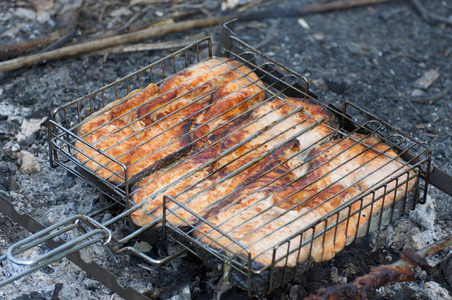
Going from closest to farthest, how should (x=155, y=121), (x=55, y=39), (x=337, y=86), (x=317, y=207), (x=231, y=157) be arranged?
1. (x=317, y=207)
2. (x=231, y=157)
3. (x=155, y=121)
4. (x=337, y=86)
5. (x=55, y=39)

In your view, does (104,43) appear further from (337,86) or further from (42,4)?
(337,86)

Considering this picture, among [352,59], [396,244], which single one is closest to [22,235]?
[396,244]

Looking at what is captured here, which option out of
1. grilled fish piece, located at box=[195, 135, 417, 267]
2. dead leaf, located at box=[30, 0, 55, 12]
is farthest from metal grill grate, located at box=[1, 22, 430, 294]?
dead leaf, located at box=[30, 0, 55, 12]

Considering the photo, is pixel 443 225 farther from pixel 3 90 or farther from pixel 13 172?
pixel 3 90

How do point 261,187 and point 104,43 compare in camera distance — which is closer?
point 261,187

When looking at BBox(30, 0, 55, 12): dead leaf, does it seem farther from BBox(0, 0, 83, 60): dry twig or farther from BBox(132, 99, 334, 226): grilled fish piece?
BBox(132, 99, 334, 226): grilled fish piece

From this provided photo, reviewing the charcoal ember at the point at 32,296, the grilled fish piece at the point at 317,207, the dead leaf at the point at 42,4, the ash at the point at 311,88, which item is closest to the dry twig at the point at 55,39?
the ash at the point at 311,88

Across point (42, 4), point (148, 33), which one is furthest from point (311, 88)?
point (42, 4)
